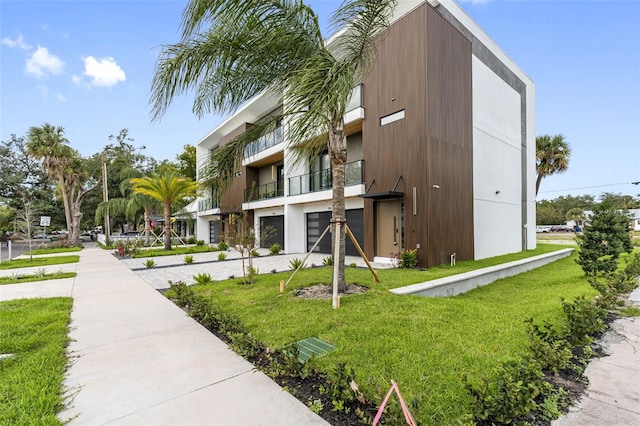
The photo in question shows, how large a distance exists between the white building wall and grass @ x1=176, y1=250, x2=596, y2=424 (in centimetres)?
702

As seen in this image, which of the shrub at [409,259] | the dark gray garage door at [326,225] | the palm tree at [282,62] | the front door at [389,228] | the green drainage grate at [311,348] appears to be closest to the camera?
the green drainage grate at [311,348]

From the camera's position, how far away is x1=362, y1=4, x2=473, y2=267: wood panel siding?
415 inches

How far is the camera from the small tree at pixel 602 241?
25.8 feet

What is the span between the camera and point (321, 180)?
49.5ft

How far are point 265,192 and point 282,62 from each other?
49.2ft

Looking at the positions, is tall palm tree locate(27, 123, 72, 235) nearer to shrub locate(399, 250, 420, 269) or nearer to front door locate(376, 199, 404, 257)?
front door locate(376, 199, 404, 257)

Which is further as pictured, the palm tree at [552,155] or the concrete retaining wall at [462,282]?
the palm tree at [552,155]

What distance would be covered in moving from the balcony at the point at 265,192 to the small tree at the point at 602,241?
14.4m

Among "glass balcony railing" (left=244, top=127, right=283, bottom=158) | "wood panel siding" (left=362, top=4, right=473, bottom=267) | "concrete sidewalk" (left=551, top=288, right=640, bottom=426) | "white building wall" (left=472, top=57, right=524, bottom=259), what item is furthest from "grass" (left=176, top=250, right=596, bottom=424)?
"glass balcony railing" (left=244, top=127, right=283, bottom=158)

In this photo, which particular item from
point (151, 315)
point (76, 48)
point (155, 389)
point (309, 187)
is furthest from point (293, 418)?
point (309, 187)

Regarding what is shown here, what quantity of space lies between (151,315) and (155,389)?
116 inches

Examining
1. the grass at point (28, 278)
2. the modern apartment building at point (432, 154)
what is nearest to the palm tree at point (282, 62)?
the modern apartment building at point (432, 154)

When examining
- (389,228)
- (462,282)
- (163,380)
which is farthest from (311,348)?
(389,228)

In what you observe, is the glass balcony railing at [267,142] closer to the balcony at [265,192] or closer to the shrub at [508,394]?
the balcony at [265,192]
